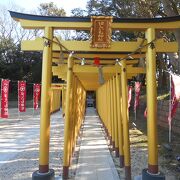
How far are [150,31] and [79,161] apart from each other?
4.15 meters

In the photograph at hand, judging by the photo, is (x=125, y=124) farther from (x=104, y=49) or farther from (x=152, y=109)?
(x=104, y=49)

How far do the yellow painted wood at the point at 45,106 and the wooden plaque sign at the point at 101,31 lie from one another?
0.69m

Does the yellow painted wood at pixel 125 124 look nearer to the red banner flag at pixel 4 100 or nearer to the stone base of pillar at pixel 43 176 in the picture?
the stone base of pillar at pixel 43 176

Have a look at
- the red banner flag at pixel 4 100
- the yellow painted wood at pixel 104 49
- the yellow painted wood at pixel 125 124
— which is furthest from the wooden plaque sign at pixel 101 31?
the red banner flag at pixel 4 100

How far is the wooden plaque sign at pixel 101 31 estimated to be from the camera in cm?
521

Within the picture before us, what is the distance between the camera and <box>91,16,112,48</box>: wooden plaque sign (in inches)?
205

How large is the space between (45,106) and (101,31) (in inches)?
58.0

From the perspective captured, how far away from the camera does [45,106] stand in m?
5.29

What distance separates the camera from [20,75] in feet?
132

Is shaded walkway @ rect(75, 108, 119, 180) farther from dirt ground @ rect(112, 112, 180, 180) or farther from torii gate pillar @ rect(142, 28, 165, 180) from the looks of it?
torii gate pillar @ rect(142, 28, 165, 180)

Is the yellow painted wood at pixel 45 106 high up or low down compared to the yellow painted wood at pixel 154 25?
down

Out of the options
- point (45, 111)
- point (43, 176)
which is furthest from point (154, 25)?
point (43, 176)

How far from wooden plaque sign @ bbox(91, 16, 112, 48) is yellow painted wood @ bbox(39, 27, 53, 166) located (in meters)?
0.69

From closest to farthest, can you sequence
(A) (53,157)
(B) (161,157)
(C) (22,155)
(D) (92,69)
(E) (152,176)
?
(E) (152,176) → (D) (92,69) → (B) (161,157) → (A) (53,157) → (C) (22,155)
